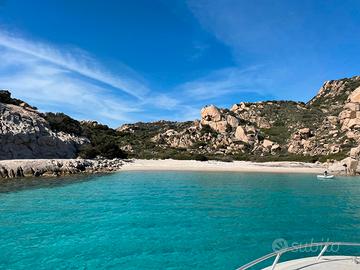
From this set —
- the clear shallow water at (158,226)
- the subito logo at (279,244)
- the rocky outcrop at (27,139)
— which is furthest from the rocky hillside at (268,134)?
the subito logo at (279,244)

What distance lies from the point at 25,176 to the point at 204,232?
101 ft

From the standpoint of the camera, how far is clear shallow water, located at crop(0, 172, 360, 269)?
35.2 feet

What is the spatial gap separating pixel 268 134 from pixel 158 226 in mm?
79600

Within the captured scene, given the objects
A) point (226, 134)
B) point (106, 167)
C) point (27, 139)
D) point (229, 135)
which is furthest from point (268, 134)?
point (27, 139)

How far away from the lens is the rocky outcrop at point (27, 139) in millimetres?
46781

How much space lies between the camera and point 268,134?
296ft

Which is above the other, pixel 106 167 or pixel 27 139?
pixel 27 139

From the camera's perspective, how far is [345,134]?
74.3 metres

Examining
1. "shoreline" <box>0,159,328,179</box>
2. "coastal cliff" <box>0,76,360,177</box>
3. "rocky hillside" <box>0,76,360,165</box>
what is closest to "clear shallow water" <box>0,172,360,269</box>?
"shoreline" <box>0,159,328,179</box>

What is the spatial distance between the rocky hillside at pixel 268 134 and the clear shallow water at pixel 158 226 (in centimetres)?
4250

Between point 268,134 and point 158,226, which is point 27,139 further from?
point 268,134

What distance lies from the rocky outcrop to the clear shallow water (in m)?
24.8

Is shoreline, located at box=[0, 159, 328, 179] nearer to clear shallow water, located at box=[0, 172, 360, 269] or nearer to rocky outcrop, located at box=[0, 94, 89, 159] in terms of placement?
rocky outcrop, located at box=[0, 94, 89, 159]

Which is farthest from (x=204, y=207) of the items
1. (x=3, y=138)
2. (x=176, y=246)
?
(x=3, y=138)
